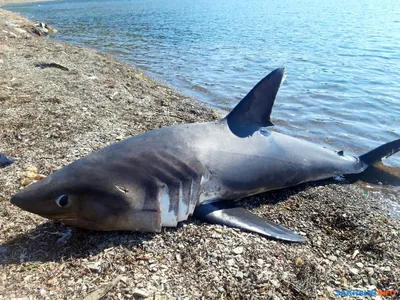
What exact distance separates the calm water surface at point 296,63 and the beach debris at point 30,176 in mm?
5220

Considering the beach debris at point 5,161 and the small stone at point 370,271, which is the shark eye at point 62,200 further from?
the small stone at point 370,271

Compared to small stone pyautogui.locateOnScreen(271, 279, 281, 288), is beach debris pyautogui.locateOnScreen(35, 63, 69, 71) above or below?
below

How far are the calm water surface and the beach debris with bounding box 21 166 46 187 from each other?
5220 millimetres

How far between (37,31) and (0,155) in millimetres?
19986

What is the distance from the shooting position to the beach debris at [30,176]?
14.9 ft

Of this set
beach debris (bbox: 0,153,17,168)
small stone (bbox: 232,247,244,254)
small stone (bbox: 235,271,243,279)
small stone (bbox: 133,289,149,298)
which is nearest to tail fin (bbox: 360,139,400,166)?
small stone (bbox: 232,247,244,254)

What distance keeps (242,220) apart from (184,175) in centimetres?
81

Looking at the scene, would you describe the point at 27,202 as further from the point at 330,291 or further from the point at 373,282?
the point at 373,282

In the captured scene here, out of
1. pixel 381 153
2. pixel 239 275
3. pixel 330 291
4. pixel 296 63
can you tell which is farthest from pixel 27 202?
pixel 296 63

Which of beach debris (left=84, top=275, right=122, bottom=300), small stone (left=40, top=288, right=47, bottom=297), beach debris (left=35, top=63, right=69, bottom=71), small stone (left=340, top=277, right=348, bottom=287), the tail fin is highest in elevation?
the tail fin

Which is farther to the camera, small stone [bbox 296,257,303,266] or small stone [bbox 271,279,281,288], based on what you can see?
small stone [bbox 296,257,303,266]

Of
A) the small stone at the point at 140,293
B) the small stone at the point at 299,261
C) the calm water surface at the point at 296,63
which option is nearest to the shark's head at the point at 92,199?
the small stone at the point at 140,293

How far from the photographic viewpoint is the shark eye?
130 inches

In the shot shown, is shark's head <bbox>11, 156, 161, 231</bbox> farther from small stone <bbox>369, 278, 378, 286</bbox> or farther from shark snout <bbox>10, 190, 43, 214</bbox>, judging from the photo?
small stone <bbox>369, 278, 378, 286</bbox>
